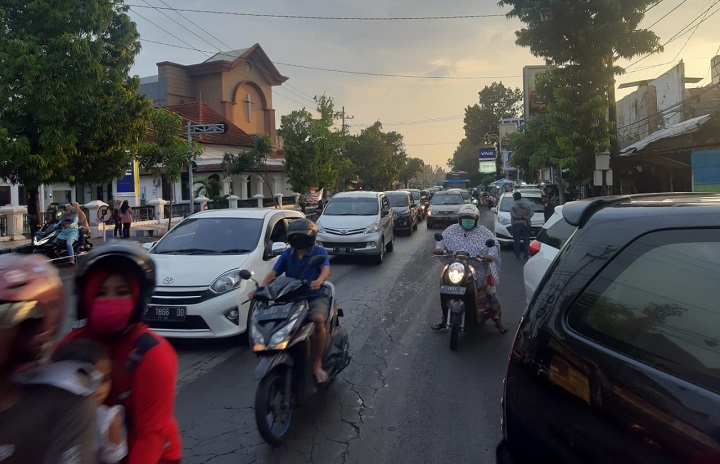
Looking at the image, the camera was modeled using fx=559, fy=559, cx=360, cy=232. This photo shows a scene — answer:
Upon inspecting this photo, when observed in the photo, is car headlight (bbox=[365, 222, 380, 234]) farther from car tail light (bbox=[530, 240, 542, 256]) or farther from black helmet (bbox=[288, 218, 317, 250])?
black helmet (bbox=[288, 218, 317, 250])

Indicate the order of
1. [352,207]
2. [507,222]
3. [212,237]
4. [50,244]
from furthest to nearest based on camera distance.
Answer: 1. [507,222]
2. [352,207]
3. [50,244]
4. [212,237]

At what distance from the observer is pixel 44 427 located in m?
1.35

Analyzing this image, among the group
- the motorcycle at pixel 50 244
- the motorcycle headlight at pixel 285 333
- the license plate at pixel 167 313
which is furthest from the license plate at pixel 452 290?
the motorcycle at pixel 50 244

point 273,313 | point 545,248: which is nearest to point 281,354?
point 273,313

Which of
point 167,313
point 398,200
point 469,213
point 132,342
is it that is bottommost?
point 167,313

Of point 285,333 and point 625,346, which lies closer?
point 625,346

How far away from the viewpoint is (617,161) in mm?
18781

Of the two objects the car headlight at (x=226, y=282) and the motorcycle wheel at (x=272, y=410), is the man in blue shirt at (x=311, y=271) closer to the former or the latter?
the motorcycle wheel at (x=272, y=410)

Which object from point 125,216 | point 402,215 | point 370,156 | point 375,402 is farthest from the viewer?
point 370,156

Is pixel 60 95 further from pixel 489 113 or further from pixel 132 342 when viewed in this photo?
pixel 489 113

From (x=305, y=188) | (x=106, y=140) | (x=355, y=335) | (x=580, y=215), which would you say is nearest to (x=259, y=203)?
(x=305, y=188)

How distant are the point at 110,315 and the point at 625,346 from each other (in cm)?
181

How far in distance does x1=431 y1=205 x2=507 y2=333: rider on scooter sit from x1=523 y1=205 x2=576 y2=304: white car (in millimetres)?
422

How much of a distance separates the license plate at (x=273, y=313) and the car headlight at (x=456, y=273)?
2.62 meters
